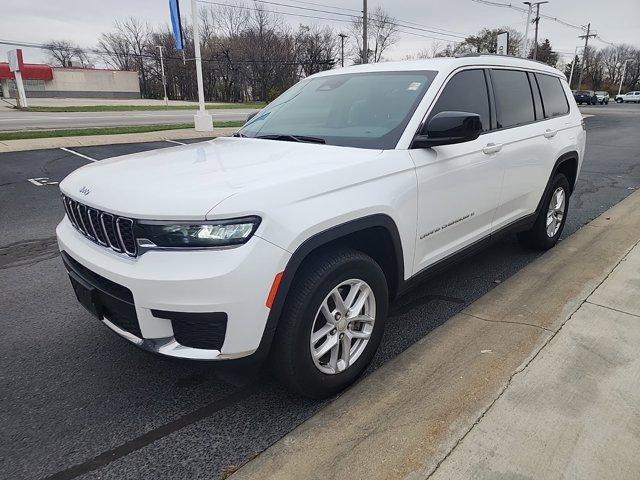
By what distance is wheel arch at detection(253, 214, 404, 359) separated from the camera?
7.03 ft

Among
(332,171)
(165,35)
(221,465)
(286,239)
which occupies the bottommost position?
(221,465)

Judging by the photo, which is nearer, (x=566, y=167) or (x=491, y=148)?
(x=491, y=148)

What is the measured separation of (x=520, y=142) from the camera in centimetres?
391

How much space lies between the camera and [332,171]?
7.90ft

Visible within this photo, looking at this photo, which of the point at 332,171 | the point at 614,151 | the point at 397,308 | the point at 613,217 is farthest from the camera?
the point at 614,151

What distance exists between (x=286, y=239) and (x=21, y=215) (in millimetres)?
5995

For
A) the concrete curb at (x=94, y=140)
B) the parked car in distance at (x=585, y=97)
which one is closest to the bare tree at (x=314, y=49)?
the parked car in distance at (x=585, y=97)

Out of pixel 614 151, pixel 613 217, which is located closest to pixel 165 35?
pixel 614 151

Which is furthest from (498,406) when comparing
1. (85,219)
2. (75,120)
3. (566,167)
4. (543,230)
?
(75,120)

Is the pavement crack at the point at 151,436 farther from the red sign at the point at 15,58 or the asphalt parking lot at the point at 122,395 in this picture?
the red sign at the point at 15,58

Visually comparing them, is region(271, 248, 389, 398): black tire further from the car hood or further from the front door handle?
the front door handle

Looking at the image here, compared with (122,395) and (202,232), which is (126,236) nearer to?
(202,232)

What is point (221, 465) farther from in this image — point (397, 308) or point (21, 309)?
point (21, 309)

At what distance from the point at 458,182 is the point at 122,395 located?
2.45 meters
